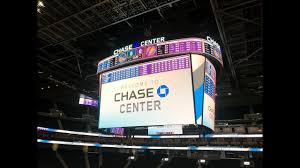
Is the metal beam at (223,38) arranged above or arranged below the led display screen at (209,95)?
above

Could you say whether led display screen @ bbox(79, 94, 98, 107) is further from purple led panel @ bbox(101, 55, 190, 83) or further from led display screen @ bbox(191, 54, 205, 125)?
led display screen @ bbox(191, 54, 205, 125)

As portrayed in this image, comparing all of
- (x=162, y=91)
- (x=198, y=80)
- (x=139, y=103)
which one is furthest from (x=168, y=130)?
(x=198, y=80)

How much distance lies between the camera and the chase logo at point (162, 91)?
5331 mm

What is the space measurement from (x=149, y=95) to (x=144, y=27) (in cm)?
422

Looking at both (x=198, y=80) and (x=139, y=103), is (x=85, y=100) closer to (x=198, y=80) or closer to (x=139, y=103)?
(x=139, y=103)

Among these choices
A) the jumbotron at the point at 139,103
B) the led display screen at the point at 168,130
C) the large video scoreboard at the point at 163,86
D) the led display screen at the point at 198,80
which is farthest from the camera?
the led display screen at the point at 168,130

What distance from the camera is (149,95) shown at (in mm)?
5492

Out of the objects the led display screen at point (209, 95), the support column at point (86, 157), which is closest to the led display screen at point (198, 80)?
the led display screen at point (209, 95)

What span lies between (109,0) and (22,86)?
7.02 m

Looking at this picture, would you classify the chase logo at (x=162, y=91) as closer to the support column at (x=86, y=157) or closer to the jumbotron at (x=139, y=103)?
the jumbotron at (x=139, y=103)

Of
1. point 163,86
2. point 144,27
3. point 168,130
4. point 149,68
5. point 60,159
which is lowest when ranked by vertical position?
point 60,159

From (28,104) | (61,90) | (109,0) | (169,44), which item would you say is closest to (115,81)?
(169,44)

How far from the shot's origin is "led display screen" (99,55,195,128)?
5148 mm

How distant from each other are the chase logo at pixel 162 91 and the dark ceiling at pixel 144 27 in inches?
75.7
